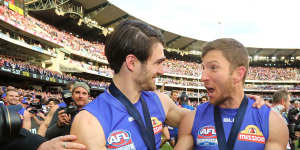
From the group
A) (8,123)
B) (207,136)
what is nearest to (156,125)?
(207,136)

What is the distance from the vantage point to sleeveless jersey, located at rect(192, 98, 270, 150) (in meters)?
1.97

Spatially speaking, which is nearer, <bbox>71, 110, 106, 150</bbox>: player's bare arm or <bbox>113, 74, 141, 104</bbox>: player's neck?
<bbox>71, 110, 106, 150</bbox>: player's bare arm

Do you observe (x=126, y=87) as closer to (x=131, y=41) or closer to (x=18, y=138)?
(x=131, y=41)

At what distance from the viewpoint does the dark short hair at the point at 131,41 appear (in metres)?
1.83

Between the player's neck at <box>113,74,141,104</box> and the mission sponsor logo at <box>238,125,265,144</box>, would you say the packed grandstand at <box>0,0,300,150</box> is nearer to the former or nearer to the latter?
the player's neck at <box>113,74,141,104</box>

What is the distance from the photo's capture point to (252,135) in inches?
78.0

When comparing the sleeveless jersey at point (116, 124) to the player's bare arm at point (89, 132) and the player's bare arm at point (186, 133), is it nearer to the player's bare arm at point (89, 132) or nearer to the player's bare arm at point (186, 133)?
the player's bare arm at point (89, 132)

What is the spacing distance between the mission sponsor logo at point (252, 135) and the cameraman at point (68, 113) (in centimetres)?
255

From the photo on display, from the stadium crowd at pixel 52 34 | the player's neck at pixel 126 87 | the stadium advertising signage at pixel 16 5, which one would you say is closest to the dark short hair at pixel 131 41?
the player's neck at pixel 126 87

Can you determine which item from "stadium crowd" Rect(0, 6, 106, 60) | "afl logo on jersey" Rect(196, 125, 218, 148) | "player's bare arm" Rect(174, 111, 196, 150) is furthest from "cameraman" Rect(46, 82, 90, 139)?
"stadium crowd" Rect(0, 6, 106, 60)

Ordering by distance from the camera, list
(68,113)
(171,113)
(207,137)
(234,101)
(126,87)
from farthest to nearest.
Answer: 1. (68,113)
2. (171,113)
3. (234,101)
4. (207,137)
5. (126,87)

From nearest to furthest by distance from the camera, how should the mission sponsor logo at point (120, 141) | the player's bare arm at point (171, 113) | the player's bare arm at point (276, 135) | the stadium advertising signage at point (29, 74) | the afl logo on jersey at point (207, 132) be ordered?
1. the mission sponsor logo at point (120, 141)
2. the player's bare arm at point (276, 135)
3. the afl logo on jersey at point (207, 132)
4. the player's bare arm at point (171, 113)
5. the stadium advertising signage at point (29, 74)

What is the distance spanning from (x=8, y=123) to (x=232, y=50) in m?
1.83

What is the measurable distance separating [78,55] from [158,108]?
33.0 metres
